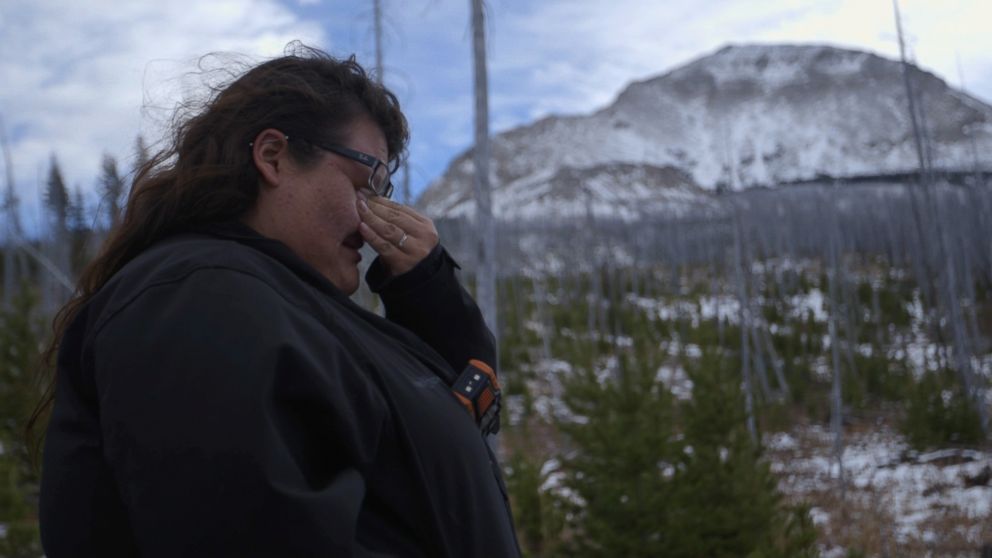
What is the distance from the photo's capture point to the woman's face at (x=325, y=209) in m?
1.31

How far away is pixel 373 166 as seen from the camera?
141 centimetres

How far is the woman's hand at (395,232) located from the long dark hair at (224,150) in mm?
138

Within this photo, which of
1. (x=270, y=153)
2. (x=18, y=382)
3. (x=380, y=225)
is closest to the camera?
(x=270, y=153)

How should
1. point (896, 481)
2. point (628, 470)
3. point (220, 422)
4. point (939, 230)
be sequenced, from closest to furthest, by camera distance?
point (220, 422) < point (628, 470) < point (896, 481) < point (939, 230)

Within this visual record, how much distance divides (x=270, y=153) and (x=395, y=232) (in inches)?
10.8

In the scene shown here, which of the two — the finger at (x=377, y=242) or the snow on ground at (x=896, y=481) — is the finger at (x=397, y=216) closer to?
the finger at (x=377, y=242)

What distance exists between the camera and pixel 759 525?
621cm

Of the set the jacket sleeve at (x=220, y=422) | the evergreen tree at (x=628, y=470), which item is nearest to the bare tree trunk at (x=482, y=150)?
the evergreen tree at (x=628, y=470)

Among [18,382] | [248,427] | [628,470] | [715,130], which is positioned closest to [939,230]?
[628,470]

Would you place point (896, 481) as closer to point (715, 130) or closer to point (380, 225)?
point (380, 225)

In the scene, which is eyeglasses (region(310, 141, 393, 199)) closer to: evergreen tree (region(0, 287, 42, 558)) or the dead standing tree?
evergreen tree (region(0, 287, 42, 558))

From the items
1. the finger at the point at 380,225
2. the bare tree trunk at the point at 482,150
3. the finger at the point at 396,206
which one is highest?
the bare tree trunk at the point at 482,150

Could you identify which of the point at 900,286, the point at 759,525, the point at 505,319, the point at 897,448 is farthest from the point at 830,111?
the point at 759,525

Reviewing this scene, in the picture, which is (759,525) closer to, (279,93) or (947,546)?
(947,546)
